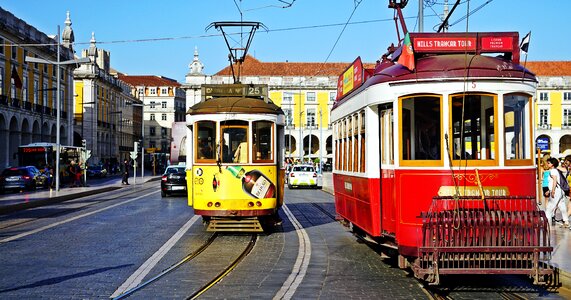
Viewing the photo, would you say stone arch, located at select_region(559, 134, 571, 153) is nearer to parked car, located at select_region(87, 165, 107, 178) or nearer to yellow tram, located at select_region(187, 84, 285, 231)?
parked car, located at select_region(87, 165, 107, 178)

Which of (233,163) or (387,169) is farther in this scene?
(233,163)

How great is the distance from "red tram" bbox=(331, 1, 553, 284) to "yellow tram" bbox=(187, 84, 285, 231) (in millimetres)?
5134

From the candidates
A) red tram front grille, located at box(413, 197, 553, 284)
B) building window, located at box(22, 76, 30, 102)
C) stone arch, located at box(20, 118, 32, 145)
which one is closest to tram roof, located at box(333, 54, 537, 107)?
red tram front grille, located at box(413, 197, 553, 284)

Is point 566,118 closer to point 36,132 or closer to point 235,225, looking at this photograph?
point 36,132

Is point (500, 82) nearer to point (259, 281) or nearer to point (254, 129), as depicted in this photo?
point (259, 281)

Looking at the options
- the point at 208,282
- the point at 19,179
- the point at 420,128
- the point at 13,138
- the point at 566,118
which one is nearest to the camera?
the point at 420,128

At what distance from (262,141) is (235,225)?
2.00 m

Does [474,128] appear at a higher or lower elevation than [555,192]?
higher

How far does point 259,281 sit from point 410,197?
2438 mm

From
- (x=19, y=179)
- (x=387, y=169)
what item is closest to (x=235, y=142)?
(x=387, y=169)

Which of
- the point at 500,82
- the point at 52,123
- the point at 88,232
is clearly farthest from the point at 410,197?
the point at 52,123

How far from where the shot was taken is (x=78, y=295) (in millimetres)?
8375

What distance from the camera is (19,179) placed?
130ft

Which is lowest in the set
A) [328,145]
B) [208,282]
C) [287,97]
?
[208,282]
